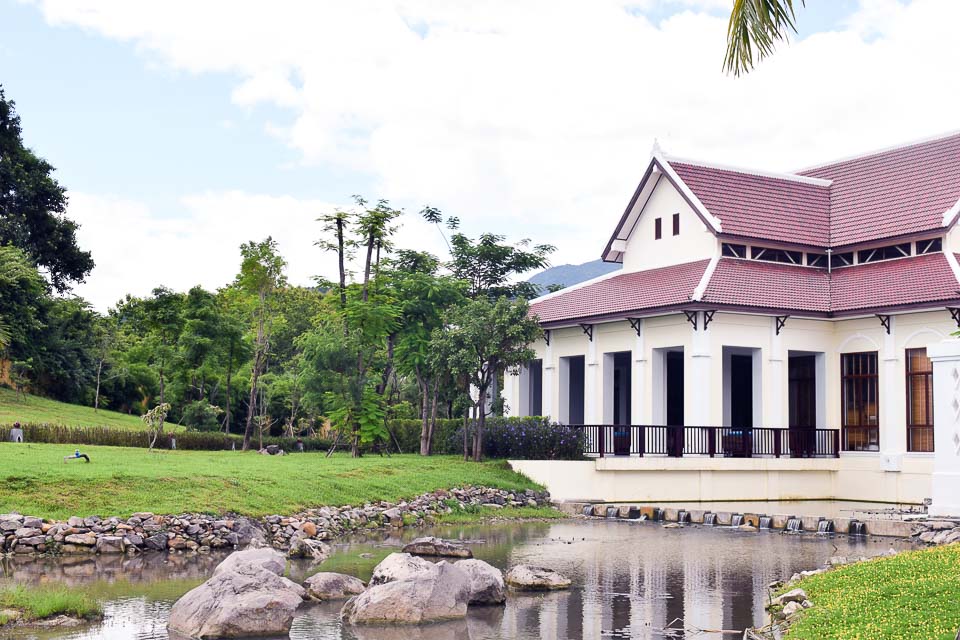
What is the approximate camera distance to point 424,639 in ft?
38.1

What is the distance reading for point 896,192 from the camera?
32.6 m

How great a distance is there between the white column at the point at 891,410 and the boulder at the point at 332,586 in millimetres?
19498

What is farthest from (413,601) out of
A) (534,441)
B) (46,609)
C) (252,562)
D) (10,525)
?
(534,441)

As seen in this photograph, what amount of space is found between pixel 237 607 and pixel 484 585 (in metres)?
3.19

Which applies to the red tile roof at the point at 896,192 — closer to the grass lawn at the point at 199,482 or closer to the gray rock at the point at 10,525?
the grass lawn at the point at 199,482

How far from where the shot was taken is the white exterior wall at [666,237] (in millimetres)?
32812

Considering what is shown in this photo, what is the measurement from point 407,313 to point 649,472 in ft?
36.7

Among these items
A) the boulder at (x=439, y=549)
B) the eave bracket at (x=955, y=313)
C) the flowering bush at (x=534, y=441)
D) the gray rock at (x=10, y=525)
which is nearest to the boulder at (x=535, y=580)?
the boulder at (x=439, y=549)

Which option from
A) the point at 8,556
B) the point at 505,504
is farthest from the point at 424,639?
the point at 505,504

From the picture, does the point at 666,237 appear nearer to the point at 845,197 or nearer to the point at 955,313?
the point at 845,197

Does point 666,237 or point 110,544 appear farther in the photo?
point 666,237

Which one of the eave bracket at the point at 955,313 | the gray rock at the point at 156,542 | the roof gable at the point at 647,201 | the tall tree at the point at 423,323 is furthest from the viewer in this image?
the tall tree at the point at 423,323

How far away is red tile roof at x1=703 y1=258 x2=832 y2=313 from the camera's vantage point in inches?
1180

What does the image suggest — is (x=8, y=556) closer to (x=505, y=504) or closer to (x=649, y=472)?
(x=505, y=504)
